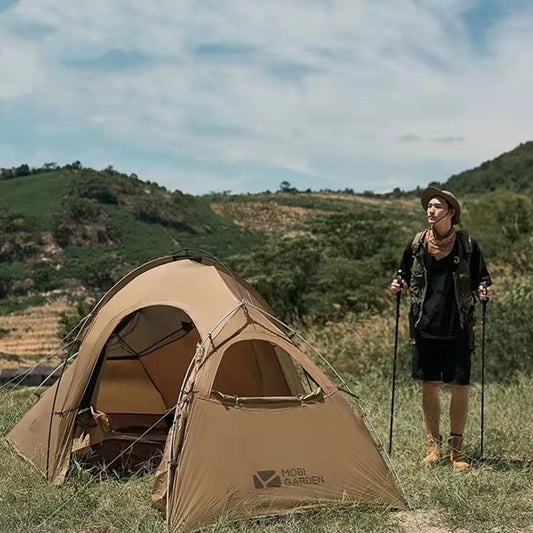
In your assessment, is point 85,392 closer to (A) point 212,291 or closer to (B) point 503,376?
(A) point 212,291

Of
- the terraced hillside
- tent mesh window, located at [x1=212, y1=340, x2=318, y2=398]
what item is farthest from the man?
the terraced hillside

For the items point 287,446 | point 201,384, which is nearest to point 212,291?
point 201,384

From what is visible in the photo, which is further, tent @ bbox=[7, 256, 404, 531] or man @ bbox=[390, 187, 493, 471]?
man @ bbox=[390, 187, 493, 471]

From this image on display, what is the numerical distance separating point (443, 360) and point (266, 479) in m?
1.68

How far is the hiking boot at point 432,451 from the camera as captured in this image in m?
5.79

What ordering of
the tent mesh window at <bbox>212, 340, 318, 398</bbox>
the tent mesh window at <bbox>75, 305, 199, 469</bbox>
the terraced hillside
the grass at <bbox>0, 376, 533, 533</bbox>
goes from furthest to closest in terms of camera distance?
the terraced hillside < the tent mesh window at <bbox>75, 305, 199, 469</bbox> < the tent mesh window at <bbox>212, 340, 318, 398</bbox> < the grass at <bbox>0, 376, 533, 533</bbox>

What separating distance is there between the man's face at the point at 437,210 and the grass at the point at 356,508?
1743 mm

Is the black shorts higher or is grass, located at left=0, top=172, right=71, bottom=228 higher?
grass, located at left=0, top=172, right=71, bottom=228

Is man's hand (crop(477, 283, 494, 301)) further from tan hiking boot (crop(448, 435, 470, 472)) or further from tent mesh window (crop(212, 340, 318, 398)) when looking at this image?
tent mesh window (crop(212, 340, 318, 398))

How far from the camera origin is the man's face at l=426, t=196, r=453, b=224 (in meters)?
5.66

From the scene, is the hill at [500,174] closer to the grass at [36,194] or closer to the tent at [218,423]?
the grass at [36,194]

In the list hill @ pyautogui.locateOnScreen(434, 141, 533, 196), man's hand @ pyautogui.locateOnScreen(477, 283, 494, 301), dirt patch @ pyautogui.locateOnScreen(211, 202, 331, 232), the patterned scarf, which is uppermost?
hill @ pyautogui.locateOnScreen(434, 141, 533, 196)

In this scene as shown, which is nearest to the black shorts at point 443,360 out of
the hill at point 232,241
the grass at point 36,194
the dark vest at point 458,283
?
the dark vest at point 458,283

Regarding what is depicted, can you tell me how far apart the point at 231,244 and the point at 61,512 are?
4882 cm
